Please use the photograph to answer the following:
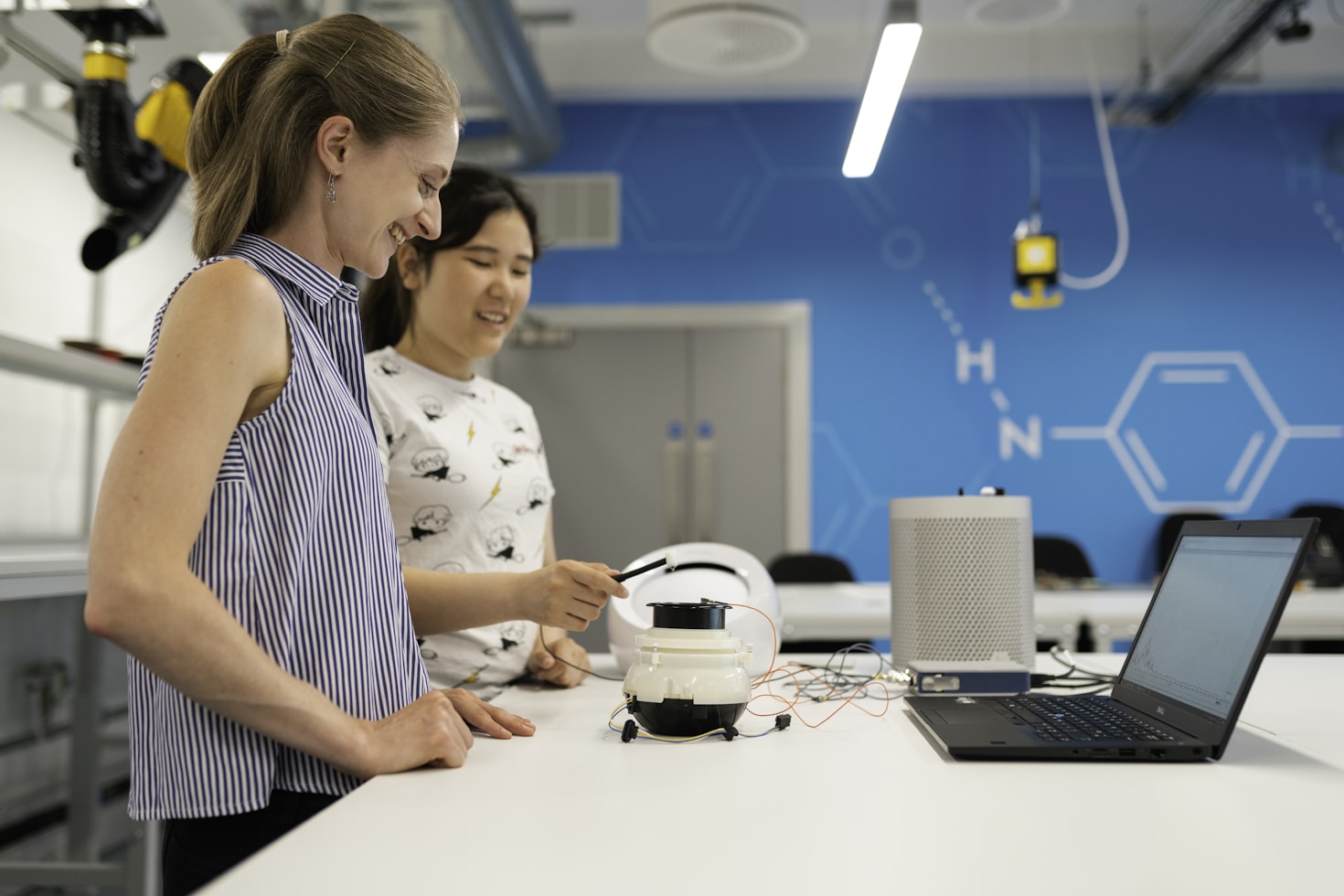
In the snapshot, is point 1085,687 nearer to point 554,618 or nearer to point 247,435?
point 554,618

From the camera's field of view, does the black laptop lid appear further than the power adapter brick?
No

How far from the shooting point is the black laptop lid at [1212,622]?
977mm

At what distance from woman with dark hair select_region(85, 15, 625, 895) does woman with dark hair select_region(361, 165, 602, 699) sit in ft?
1.16

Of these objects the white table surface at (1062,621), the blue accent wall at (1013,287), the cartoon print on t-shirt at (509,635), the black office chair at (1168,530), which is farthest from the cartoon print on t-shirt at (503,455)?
the black office chair at (1168,530)

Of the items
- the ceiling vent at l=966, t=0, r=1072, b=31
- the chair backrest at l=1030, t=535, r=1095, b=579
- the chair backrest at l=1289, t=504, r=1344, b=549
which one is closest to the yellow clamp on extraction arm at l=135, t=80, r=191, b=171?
the ceiling vent at l=966, t=0, r=1072, b=31

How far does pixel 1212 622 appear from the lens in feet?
3.62

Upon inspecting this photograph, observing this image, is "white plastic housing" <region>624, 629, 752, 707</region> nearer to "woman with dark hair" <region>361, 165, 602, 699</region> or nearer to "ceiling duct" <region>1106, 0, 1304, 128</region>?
"woman with dark hair" <region>361, 165, 602, 699</region>

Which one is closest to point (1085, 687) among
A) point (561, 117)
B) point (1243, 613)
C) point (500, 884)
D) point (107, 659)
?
point (1243, 613)

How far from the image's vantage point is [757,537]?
4781 millimetres

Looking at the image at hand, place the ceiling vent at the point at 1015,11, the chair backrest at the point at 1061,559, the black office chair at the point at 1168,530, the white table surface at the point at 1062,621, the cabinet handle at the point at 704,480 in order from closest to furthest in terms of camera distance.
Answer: the white table surface at the point at 1062,621, the ceiling vent at the point at 1015,11, the chair backrest at the point at 1061,559, the black office chair at the point at 1168,530, the cabinet handle at the point at 704,480

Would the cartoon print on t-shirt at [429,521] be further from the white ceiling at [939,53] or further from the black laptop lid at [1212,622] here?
the white ceiling at [939,53]

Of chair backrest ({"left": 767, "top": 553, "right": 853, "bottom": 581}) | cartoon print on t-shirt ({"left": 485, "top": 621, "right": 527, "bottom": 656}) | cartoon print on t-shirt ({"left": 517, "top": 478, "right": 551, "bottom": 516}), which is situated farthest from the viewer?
chair backrest ({"left": 767, "top": 553, "right": 853, "bottom": 581})

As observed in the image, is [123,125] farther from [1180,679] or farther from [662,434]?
[662,434]

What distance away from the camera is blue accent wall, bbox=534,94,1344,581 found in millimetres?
4832
